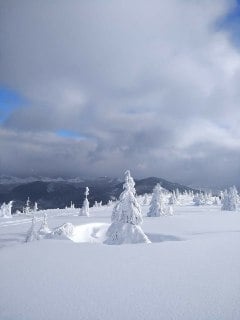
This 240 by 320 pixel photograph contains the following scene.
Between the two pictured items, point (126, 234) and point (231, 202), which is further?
point (231, 202)

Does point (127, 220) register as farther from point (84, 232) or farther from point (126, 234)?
point (84, 232)

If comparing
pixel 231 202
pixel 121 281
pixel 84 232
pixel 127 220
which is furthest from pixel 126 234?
pixel 231 202

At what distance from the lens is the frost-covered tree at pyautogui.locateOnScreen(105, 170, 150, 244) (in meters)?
37.4

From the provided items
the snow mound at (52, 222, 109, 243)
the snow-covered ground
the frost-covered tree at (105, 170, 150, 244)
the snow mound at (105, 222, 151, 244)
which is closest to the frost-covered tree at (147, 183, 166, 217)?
the snow mound at (52, 222, 109, 243)

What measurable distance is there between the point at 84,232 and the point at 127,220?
2713 centimetres

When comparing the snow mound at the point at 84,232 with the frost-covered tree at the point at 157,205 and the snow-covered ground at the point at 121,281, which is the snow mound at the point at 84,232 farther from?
the snow-covered ground at the point at 121,281

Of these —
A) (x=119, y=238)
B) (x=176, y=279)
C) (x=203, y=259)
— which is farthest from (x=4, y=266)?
(x=119, y=238)

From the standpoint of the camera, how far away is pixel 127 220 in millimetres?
38438

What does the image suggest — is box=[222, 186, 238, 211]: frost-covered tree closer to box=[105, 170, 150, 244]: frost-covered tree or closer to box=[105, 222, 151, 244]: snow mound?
box=[105, 170, 150, 244]: frost-covered tree

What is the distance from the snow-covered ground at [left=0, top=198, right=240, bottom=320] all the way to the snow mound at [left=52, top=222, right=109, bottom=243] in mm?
31398

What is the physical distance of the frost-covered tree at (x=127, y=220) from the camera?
37.4m

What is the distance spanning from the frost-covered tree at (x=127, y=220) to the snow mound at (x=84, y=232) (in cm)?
1258

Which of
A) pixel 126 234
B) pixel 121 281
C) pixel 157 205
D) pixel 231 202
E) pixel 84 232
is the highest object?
pixel 231 202

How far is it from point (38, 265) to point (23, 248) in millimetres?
4231
